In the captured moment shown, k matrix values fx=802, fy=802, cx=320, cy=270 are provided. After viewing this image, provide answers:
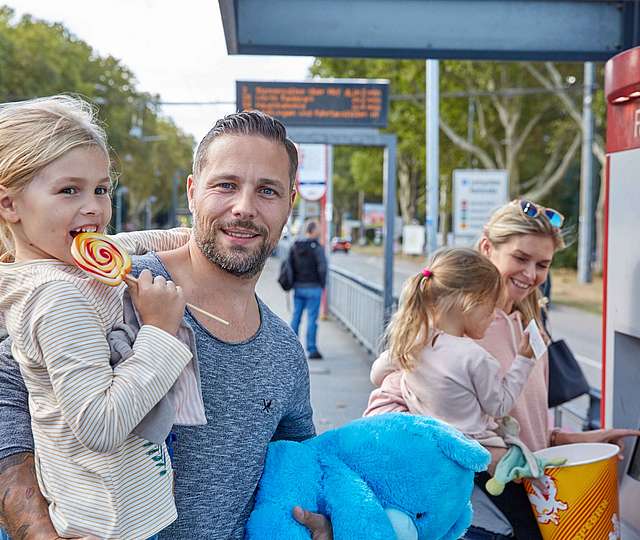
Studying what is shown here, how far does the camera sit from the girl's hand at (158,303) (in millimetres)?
1640

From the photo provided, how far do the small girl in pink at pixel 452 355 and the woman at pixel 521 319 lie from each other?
0.72 feet

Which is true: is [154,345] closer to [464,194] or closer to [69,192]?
[69,192]

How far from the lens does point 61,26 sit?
3697 cm

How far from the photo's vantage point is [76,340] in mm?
1509

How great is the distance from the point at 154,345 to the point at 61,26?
1533 inches

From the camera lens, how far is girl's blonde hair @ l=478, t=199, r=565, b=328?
3031 mm

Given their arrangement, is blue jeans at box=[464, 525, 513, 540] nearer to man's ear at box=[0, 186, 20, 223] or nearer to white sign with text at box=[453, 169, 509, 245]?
man's ear at box=[0, 186, 20, 223]

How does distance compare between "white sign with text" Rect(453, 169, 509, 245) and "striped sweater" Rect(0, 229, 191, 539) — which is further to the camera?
"white sign with text" Rect(453, 169, 509, 245)

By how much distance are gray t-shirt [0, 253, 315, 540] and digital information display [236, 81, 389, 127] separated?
9.09 m

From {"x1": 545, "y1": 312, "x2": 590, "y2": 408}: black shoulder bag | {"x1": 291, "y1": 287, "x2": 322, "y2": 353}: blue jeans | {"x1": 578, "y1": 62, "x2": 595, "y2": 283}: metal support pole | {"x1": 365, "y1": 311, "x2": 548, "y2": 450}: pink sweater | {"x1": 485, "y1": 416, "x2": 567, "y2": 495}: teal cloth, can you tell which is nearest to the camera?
{"x1": 485, "y1": 416, "x2": 567, "y2": 495}: teal cloth

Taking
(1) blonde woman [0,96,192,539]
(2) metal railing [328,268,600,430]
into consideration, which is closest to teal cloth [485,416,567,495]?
(1) blonde woman [0,96,192,539]

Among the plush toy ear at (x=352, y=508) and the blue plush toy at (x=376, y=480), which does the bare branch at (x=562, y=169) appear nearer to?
the blue plush toy at (x=376, y=480)

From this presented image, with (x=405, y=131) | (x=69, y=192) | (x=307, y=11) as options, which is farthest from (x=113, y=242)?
(x=405, y=131)

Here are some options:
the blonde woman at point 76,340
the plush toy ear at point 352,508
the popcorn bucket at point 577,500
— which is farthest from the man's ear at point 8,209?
the popcorn bucket at point 577,500
